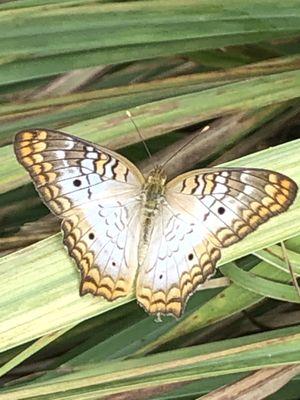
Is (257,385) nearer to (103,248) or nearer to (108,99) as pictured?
(103,248)

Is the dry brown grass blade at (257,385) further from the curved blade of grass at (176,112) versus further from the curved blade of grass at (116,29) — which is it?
the curved blade of grass at (116,29)

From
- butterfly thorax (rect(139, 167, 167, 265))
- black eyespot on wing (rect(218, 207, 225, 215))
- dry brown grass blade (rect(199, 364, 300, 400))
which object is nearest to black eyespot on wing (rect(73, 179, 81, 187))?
butterfly thorax (rect(139, 167, 167, 265))

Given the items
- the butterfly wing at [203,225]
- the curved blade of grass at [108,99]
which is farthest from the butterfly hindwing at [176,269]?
the curved blade of grass at [108,99]

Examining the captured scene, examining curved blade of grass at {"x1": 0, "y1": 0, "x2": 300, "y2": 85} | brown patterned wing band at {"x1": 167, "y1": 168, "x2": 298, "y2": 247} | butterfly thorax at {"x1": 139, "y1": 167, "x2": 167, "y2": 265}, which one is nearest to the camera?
brown patterned wing band at {"x1": 167, "y1": 168, "x2": 298, "y2": 247}

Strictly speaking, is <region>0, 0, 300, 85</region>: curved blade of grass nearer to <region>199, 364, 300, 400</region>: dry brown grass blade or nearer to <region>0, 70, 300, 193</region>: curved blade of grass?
<region>0, 70, 300, 193</region>: curved blade of grass

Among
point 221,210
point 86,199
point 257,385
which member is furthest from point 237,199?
point 257,385

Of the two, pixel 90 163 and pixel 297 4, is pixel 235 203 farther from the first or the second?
pixel 297 4
